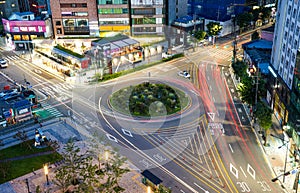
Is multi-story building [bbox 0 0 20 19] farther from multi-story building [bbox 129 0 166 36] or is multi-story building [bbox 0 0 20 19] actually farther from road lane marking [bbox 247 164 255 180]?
road lane marking [bbox 247 164 255 180]

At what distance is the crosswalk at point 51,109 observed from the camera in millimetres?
88750

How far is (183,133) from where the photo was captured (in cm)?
7912

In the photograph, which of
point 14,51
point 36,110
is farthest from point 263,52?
point 14,51

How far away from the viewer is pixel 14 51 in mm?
135875

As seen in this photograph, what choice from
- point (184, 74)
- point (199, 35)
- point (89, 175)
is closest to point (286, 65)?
point (184, 74)

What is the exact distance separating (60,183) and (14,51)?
289 ft

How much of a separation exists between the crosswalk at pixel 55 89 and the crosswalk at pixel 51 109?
4938 millimetres

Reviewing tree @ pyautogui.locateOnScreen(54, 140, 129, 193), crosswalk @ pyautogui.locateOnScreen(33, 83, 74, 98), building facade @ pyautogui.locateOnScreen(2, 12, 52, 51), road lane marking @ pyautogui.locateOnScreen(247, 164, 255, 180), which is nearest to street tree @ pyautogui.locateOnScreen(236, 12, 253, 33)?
building facade @ pyautogui.locateOnScreen(2, 12, 52, 51)

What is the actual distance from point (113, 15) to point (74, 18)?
14566 millimetres

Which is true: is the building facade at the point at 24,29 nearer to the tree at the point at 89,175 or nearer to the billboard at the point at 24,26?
the billboard at the point at 24,26

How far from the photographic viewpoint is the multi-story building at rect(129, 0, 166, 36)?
130750 mm

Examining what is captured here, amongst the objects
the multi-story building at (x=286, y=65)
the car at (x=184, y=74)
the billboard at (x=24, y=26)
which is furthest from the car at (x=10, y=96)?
the multi-story building at (x=286, y=65)

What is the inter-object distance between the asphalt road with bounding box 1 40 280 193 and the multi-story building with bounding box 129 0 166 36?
993 inches

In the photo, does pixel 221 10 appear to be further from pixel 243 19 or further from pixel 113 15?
pixel 113 15
